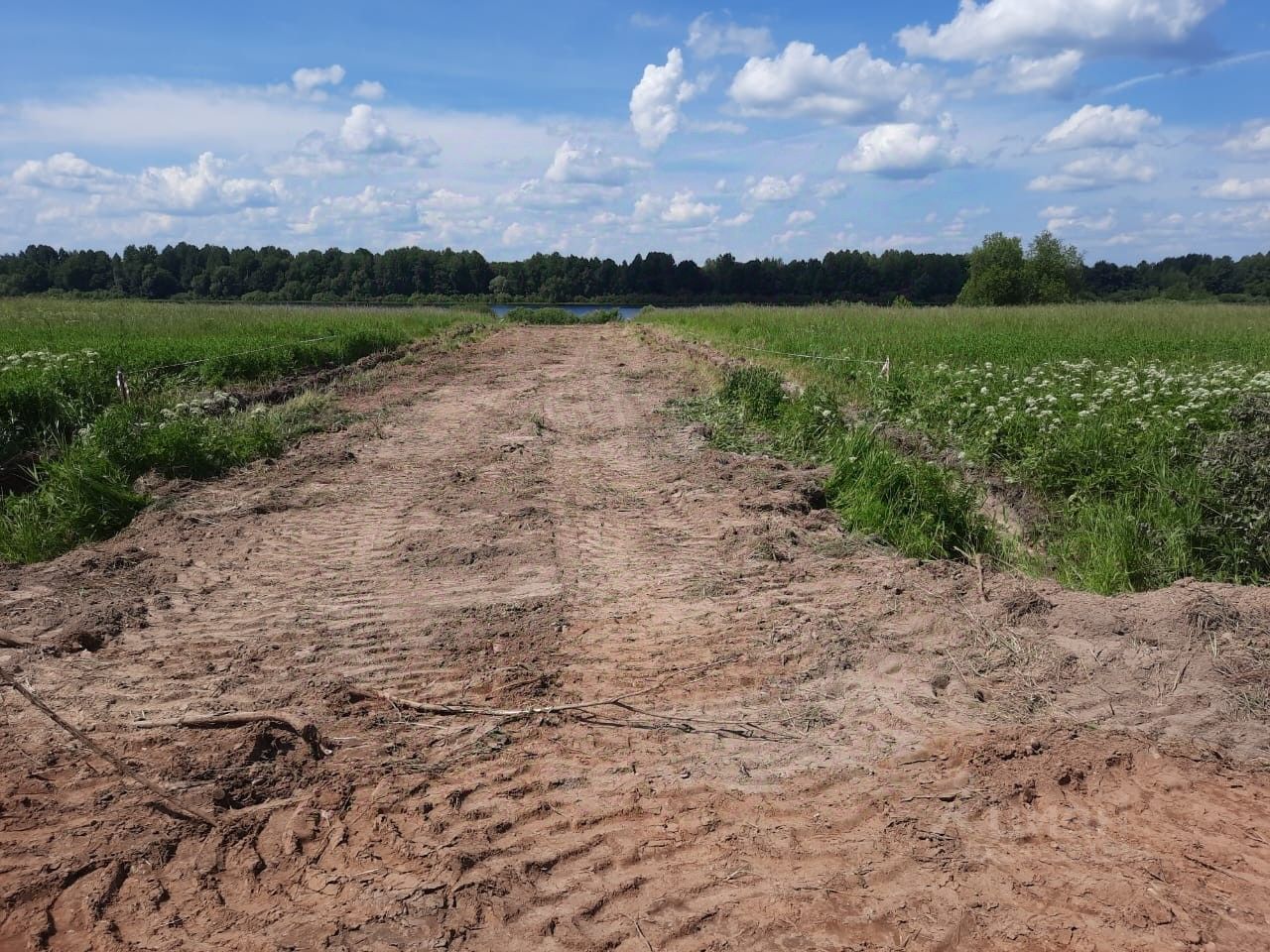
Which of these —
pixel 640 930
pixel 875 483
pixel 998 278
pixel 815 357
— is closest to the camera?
→ pixel 640 930

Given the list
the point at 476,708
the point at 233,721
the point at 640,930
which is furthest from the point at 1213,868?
the point at 233,721

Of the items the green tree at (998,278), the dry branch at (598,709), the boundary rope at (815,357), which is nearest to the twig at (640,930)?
the dry branch at (598,709)

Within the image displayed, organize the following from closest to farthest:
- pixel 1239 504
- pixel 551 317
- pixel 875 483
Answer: pixel 1239 504 → pixel 875 483 → pixel 551 317

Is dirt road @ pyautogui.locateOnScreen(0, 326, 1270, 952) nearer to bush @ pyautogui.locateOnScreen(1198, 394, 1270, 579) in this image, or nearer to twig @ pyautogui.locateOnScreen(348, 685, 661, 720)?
twig @ pyautogui.locateOnScreen(348, 685, 661, 720)

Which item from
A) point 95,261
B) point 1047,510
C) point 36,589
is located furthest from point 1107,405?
point 95,261

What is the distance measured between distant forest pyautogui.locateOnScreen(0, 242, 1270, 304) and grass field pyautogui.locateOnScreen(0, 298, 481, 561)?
163ft

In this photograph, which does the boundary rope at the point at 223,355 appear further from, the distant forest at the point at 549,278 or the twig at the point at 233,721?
the distant forest at the point at 549,278

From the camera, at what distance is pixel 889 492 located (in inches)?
293

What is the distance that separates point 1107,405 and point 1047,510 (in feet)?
8.28

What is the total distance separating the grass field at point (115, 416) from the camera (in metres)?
7.74

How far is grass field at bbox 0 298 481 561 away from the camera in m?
7.74

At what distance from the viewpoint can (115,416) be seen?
9.62 meters

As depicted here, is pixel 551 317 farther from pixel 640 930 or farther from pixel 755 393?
pixel 640 930

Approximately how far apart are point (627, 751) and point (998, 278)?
64.8 meters
